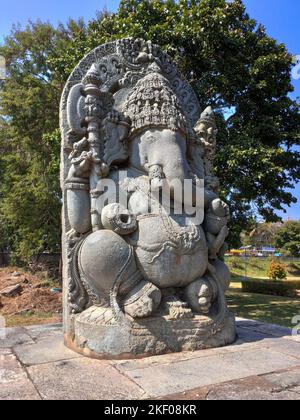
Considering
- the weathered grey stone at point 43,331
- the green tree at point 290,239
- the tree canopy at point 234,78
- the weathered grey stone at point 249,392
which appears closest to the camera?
the weathered grey stone at point 249,392

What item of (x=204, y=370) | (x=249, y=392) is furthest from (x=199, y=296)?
(x=249, y=392)

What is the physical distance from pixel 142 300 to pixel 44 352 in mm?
1236

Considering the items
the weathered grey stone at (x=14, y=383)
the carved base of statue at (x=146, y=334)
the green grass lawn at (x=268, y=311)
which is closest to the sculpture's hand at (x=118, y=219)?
the carved base of statue at (x=146, y=334)

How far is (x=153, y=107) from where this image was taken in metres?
4.62

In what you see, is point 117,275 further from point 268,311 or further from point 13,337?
point 268,311

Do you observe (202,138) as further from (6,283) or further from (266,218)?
(6,283)

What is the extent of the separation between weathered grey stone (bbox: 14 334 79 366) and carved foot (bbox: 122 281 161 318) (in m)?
0.74

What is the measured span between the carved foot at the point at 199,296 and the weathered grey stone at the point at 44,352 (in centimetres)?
131

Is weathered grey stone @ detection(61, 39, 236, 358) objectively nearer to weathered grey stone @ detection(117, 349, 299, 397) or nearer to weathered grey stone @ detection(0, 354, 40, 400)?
weathered grey stone @ detection(117, 349, 299, 397)

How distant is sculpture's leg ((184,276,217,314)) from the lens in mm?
4180

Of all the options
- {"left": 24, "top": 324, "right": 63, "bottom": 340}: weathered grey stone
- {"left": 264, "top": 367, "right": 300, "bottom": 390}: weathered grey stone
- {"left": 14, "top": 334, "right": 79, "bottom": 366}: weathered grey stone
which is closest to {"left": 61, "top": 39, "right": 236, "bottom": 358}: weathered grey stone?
{"left": 14, "top": 334, "right": 79, "bottom": 366}: weathered grey stone

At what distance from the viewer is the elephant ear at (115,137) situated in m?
4.54

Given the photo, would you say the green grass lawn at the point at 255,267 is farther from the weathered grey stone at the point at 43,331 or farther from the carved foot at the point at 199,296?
the carved foot at the point at 199,296

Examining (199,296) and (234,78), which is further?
(234,78)
